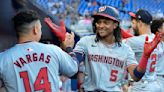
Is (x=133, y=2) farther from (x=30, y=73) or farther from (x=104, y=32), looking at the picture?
(x=30, y=73)

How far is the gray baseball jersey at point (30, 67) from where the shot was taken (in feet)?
11.1

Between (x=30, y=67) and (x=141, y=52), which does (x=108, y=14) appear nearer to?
(x=30, y=67)

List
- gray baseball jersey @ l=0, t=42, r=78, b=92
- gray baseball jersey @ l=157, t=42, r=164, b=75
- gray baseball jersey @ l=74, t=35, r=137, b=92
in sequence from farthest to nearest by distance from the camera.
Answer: gray baseball jersey @ l=157, t=42, r=164, b=75 → gray baseball jersey @ l=74, t=35, r=137, b=92 → gray baseball jersey @ l=0, t=42, r=78, b=92

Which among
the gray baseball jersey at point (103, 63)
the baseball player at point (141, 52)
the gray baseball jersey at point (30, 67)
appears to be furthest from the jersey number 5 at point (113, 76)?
the baseball player at point (141, 52)

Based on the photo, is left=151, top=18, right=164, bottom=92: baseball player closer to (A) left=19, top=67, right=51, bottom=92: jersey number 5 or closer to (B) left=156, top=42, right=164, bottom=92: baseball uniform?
(B) left=156, top=42, right=164, bottom=92: baseball uniform

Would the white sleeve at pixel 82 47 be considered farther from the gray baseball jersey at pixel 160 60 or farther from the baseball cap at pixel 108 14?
the gray baseball jersey at pixel 160 60

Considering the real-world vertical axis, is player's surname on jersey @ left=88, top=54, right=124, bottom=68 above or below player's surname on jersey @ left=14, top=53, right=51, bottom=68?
below

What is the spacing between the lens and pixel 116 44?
4.31m

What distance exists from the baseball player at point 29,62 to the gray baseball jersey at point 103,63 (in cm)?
75

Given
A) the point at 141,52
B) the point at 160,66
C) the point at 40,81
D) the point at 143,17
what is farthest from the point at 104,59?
the point at 160,66

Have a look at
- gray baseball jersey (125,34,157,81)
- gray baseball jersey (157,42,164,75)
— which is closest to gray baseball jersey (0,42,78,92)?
gray baseball jersey (125,34,157,81)

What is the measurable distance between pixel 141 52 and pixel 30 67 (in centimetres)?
250

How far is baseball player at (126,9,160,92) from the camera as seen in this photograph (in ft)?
18.3

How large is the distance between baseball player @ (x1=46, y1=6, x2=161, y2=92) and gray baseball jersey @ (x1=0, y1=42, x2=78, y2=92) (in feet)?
2.32
